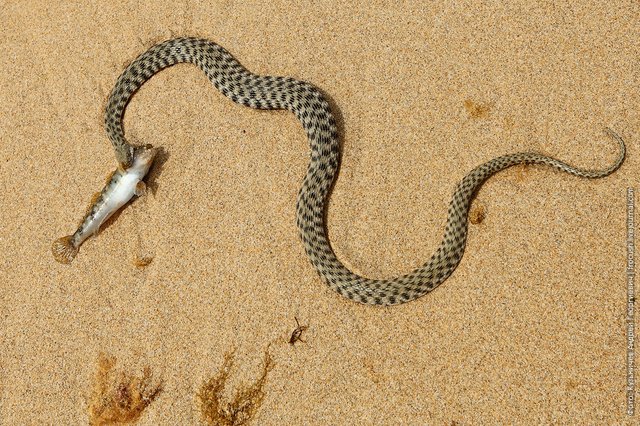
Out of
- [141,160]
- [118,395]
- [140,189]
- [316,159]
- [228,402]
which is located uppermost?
[141,160]

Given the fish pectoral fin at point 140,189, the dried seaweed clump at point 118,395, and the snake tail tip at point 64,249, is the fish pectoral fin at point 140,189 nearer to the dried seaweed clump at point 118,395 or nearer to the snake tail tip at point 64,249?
the snake tail tip at point 64,249

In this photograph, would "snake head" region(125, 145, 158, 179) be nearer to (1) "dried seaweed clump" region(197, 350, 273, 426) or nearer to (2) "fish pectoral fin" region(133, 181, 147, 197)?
(2) "fish pectoral fin" region(133, 181, 147, 197)

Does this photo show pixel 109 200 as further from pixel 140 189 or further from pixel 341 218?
pixel 341 218

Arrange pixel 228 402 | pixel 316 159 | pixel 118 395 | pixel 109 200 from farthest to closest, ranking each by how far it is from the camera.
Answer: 1. pixel 316 159
2. pixel 109 200
3. pixel 118 395
4. pixel 228 402

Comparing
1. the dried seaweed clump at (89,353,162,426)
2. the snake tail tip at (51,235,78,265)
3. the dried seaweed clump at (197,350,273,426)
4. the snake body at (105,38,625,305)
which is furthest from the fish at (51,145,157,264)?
the dried seaweed clump at (197,350,273,426)

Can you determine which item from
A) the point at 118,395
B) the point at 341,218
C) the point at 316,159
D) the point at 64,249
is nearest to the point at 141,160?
the point at 64,249

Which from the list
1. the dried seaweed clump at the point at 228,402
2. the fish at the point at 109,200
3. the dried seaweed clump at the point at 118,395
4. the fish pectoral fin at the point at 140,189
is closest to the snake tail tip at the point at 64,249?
the fish at the point at 109,200
